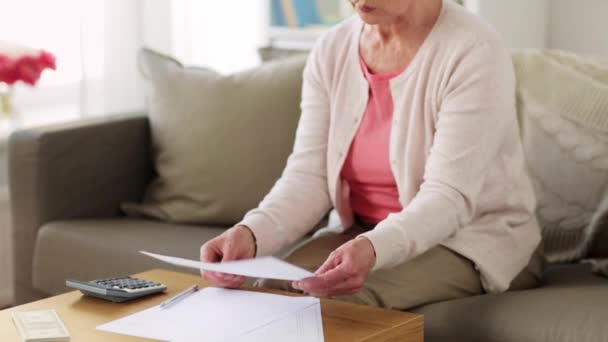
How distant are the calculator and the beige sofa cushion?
82 cm

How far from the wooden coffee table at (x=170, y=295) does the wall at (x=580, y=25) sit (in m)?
1.49

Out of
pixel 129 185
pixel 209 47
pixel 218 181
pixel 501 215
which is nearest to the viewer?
pixel 501 215

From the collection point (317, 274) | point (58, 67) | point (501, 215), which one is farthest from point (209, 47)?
point (317, 274)

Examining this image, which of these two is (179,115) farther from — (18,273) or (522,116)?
(522,116)

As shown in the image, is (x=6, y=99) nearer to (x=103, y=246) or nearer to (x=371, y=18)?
(x=103, y=246)

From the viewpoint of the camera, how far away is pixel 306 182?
1.87 m

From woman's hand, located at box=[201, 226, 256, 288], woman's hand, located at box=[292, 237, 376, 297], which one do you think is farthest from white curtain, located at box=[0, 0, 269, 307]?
woman's hand, located at box=[292, 237, 376, 297]

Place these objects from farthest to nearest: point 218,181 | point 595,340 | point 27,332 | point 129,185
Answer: point 129,185 → point 218,181 → point 595,340 → point 27,332

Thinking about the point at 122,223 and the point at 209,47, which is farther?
the point at 209,47

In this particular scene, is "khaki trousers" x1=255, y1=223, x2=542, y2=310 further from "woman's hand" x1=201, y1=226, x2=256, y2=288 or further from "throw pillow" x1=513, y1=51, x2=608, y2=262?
"throw pillow" x1=513, y1=51, x2=608, y2=262

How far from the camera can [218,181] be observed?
2.41 metres

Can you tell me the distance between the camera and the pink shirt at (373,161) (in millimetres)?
1787

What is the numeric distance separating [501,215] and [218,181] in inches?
34.1

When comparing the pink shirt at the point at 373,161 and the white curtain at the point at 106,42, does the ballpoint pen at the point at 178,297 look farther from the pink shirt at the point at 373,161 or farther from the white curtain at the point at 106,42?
the white curtain at the point at 106,42
